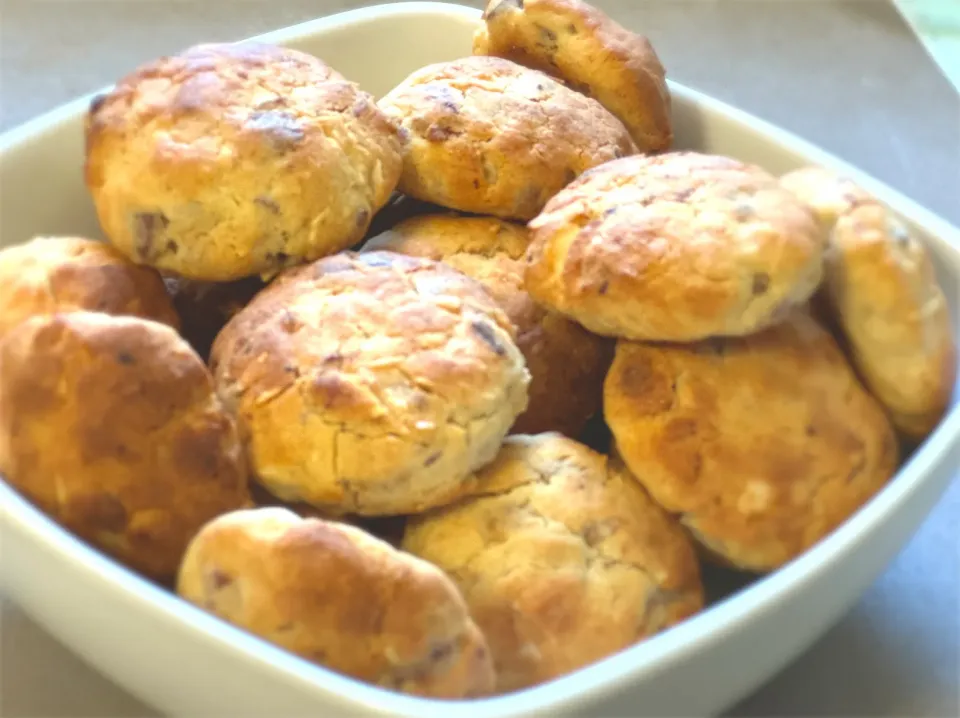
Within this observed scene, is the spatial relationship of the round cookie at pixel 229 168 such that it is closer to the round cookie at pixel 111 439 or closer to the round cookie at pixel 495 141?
the round cookie at pixel 495 141

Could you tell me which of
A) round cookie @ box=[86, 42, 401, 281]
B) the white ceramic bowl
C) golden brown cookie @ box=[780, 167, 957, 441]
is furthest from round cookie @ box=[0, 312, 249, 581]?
golden brown cookie @ box=[780, 167, 957, 441]

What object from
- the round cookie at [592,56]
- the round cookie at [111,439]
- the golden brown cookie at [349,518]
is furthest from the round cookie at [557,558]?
the round cookie at [592,56]

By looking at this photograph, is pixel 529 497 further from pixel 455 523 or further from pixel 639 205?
pixel 639 205

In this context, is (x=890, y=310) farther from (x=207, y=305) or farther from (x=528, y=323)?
(x=207, y=305)

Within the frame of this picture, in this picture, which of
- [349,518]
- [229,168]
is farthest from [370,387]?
[229,168]

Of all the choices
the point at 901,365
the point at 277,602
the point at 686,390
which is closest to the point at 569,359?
the point at 686,390
